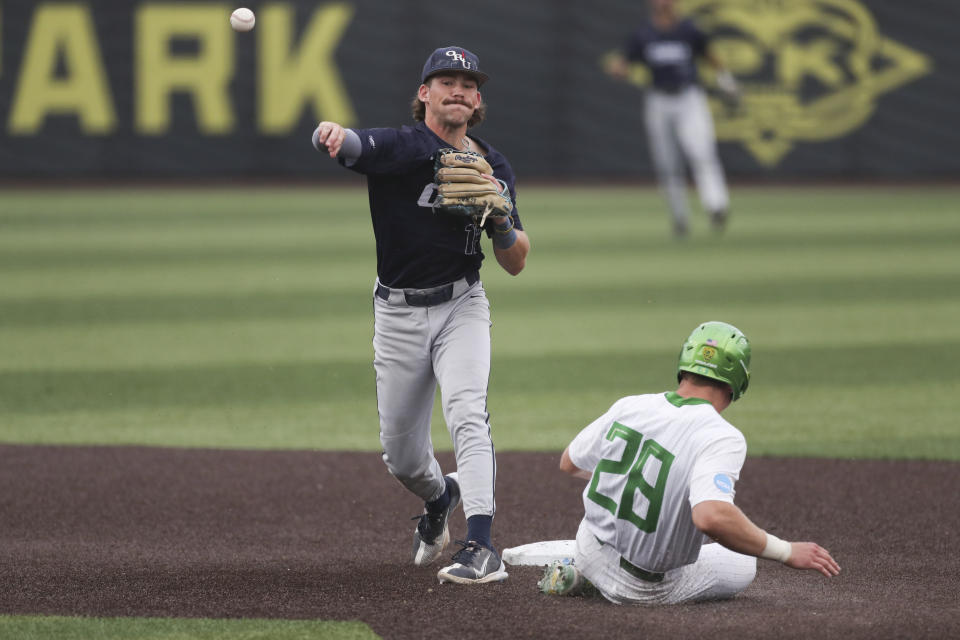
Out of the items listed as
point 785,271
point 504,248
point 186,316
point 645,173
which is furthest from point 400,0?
point 504,248

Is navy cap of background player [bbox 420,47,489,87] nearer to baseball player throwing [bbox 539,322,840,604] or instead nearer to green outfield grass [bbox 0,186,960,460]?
baseball player throwing [bbox 539,322,840,604]

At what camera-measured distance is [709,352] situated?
4.50 meters

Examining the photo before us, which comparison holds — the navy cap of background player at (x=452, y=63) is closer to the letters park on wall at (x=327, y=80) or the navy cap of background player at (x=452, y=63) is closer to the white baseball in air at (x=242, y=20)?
the white baseball in air at (x=242, y=20)

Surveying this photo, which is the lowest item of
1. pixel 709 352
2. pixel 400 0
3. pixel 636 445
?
pixel 636 445

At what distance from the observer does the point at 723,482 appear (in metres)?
4.29

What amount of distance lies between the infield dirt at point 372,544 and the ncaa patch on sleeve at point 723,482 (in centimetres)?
50

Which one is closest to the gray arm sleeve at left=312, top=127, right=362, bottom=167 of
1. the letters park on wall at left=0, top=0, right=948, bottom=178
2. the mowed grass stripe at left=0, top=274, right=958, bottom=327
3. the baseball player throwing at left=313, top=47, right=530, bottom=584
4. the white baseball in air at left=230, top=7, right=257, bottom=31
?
the baseball player throwing at left=313, top=47, right=530, bottom=584

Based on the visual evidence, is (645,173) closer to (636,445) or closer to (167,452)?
(167,452)

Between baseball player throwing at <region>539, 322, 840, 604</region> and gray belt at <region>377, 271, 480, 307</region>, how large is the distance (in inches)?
38.1

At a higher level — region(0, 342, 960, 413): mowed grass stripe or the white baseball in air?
the white baseball in air

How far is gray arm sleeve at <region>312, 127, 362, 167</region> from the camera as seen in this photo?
4.96 m

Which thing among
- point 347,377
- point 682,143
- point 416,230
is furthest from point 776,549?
point 682,143

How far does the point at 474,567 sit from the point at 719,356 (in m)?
1.26

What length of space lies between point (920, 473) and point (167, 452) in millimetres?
4107
